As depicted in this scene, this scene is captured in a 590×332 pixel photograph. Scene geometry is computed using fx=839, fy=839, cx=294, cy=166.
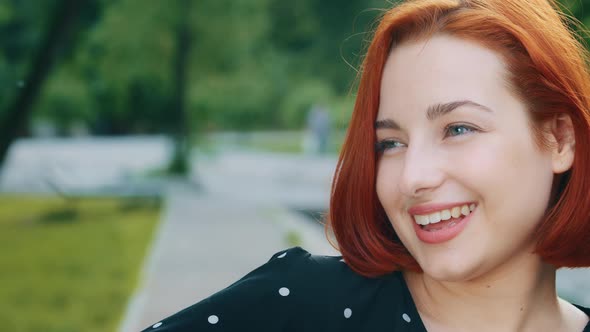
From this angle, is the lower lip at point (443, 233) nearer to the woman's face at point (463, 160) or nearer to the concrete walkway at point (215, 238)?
the woman's face at point (463, 160)

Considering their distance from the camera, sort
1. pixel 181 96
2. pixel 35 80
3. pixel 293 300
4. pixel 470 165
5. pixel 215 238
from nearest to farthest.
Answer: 1. pixel 470 165
2. pixel 293 300
3. pixel 35 80
4. pixel 215 238
5. pixel 181 96

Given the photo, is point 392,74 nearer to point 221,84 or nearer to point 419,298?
point 419,298

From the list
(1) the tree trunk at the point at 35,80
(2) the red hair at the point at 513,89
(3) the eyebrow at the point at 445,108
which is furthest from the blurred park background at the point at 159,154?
(3) the eyebrow at the point at 445,108

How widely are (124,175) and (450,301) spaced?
15787 millimetres

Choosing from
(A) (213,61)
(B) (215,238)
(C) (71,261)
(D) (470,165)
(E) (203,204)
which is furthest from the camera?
(A) (213,61)

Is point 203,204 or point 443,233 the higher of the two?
point 443,233

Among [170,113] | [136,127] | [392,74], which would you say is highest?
[392,74]

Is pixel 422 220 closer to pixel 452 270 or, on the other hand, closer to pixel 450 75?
pixel 452 270

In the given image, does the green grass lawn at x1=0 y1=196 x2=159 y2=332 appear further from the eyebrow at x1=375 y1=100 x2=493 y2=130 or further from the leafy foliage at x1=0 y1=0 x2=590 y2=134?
the eyebrow at x1=375 y1=100 x2=493 y2=130

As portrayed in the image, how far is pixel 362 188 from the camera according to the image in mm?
1549

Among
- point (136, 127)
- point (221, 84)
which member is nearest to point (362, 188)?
point (221, 84)

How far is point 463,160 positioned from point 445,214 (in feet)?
0.32

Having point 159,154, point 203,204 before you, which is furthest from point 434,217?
point 159,154

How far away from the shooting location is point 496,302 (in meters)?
1.51
